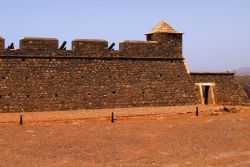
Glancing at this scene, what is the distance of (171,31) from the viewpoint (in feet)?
75.9

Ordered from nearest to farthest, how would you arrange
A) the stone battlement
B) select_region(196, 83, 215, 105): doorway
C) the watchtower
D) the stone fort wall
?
1. the stone fort wall
2. the stone battlement
3. the watchtower
4. select_region(196, 83, 215, 105): doorway

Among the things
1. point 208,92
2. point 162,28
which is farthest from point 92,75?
point 208,92

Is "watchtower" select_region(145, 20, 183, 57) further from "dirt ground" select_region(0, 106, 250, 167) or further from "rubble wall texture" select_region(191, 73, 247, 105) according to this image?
"dirt ground" select_region(0, 106, 250, 167)

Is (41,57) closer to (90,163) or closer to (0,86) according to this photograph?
(0,86)

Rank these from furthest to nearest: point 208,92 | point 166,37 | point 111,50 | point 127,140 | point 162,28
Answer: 1. point 208,92
2. point 162,28
3. point 166,37
4. point 111,50
5. point 127,140

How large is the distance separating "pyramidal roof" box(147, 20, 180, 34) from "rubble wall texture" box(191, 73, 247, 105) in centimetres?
307

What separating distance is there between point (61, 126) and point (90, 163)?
5.73m

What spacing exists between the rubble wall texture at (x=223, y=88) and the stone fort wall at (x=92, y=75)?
4.02 feet

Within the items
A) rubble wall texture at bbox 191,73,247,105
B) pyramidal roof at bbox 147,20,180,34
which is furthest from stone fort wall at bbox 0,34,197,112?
rubble wall texture at bbox 191,73,247,105

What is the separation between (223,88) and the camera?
2436cm

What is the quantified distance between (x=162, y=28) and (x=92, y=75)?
5204 mm

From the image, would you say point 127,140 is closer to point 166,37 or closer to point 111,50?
point 111,50

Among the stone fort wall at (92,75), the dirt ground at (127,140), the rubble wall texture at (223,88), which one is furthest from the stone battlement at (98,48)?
the dirt ground at (127,140)

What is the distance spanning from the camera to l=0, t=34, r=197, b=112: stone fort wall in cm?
1973
